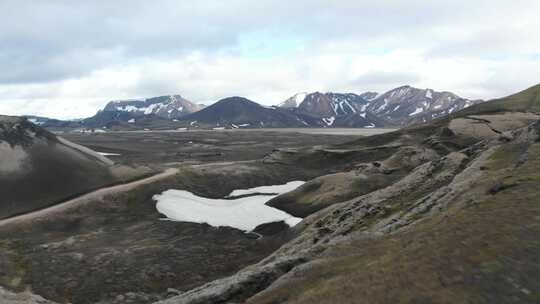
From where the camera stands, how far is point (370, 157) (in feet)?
392

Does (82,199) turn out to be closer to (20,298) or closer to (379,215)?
(20,298)

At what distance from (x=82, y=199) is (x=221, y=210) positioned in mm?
24903

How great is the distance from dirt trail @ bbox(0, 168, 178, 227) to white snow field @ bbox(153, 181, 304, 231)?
706 centimetres

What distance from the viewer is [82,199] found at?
3209 inches

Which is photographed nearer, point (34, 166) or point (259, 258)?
point (259, 258)

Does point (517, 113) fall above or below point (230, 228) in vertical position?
above

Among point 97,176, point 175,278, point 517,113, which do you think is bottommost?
point 175,278

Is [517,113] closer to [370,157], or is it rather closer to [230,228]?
[370,157]

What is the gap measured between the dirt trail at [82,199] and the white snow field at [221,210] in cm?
706

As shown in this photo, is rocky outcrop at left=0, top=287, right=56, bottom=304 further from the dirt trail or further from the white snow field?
the dirt trail

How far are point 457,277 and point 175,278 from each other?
36263 mm

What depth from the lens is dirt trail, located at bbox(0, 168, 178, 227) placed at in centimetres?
7362

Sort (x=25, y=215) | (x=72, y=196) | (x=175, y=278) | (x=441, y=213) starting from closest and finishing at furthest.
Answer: (x=441, y=213), (x=175, y=278), (x=25, y=215), (x=72, y=196)

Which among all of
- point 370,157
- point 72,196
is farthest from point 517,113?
point 72,196
